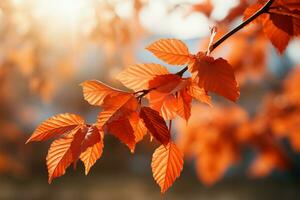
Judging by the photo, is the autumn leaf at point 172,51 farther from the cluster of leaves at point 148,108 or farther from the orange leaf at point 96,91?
the orange leaf at point 96,91

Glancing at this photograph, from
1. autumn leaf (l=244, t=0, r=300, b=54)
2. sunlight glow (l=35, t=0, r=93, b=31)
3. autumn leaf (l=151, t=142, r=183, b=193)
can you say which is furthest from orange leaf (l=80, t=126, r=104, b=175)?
sunlight glow (l=35, t=0, r=93, b=31)

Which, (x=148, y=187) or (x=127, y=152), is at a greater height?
(x=127, y=152)

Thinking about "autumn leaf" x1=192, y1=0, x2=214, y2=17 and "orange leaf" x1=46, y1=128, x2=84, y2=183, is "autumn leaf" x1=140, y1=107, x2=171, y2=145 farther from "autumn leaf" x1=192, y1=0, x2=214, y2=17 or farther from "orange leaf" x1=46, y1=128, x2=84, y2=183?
"autumn leaf" x1=192, y1=0, x2=214, y2=17

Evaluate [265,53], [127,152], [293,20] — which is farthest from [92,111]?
[293,20]

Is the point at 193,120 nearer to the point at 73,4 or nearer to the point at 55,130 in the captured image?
the point at 73,4

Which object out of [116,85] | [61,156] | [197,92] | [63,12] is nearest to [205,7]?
[63,12]

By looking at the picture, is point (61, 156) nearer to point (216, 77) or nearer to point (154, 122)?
point (154, 122)
